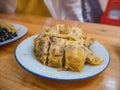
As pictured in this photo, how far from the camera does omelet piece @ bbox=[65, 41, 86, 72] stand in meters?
0.43

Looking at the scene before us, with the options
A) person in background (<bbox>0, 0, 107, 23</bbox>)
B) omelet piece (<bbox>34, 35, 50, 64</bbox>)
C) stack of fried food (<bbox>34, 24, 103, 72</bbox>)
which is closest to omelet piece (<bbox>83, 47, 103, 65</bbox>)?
stack of fried food (<bbox>34, 24, 103, 72</bbox>)

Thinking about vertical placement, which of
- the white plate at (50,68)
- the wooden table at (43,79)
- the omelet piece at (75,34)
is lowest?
the wooden table at (43,79)

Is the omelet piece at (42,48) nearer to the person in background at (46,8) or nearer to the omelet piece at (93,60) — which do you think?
the omelet piece at (93,60)

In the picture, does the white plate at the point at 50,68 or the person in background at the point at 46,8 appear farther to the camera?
the person in background at the point at 46,8

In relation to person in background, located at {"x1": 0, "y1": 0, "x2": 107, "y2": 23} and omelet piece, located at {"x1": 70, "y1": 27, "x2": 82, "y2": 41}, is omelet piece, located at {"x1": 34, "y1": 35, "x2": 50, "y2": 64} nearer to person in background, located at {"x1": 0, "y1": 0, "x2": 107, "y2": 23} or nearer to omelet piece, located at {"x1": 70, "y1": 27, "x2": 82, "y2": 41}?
omelet piece, located at {"x1": 70, "y1": 27, "x2": 82, "y2": 41}

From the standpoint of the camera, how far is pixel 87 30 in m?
0.75

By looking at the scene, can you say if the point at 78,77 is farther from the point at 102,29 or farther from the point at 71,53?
the point at 102,29

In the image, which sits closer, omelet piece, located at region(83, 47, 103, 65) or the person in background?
omelet piece, located at region(83, 47, 103, 65)

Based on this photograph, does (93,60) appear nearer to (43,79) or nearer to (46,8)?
(43,79)

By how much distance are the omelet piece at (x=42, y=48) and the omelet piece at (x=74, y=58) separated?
0.18ft

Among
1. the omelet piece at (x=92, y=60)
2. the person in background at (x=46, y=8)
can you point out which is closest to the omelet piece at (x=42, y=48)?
the omelet piece at (x=92, y=60)

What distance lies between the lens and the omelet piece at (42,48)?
457 mm

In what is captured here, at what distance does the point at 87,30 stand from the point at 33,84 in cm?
38

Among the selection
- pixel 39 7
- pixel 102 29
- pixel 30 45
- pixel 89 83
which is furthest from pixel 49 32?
pixel 39 7
